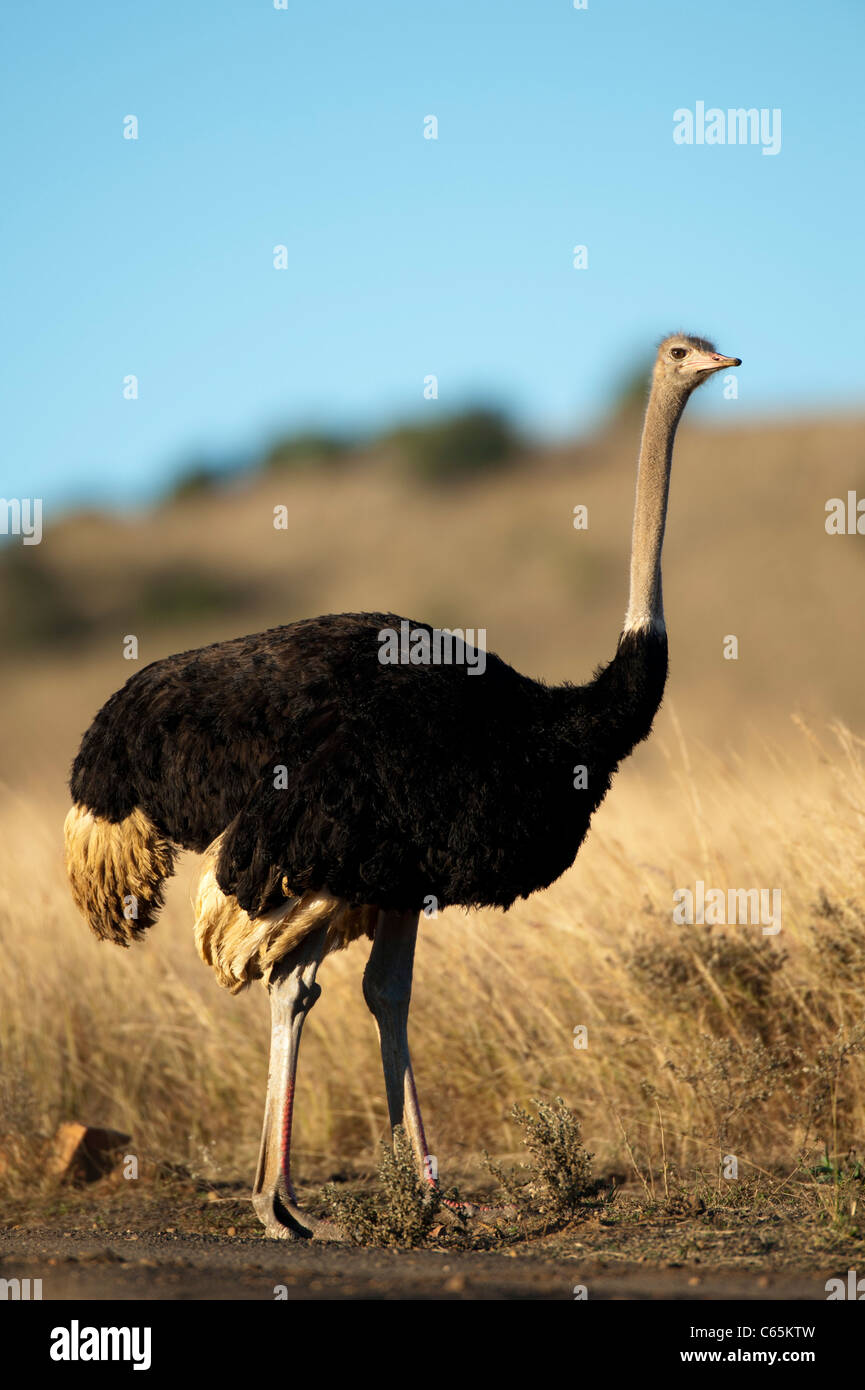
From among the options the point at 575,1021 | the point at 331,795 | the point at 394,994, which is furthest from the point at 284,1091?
the point at 575,1021

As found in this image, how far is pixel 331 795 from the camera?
536cm

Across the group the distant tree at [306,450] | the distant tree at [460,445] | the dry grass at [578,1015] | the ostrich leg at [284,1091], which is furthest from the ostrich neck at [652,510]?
the distant tree at [306,450]

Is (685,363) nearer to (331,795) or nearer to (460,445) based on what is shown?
(331,795)

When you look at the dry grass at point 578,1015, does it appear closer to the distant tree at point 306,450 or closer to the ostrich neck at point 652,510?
the ostrich neck at point 652,510

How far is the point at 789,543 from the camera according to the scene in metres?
39.8

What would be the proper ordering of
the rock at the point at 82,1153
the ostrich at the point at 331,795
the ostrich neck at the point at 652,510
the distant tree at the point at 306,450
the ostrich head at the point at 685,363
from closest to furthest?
the ostrich at the point at 331,795 < the ostrich neck at the point at 652,510 < the ostrich head at the point at 685,363 < the rock at the point at 82,1153 < the distant tree at the point at 306,450

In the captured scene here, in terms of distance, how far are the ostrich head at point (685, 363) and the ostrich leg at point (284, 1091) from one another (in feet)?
8.16

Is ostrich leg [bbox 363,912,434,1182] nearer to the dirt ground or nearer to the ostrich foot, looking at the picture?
the ostrich foot

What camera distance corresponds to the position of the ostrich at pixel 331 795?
5.40 meters

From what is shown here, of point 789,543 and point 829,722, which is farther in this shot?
point 789,543

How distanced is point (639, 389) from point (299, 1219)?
154 ft

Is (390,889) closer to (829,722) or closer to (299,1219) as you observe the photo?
(299,1219)

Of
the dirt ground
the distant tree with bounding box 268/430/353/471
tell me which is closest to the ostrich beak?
the dirt ground
